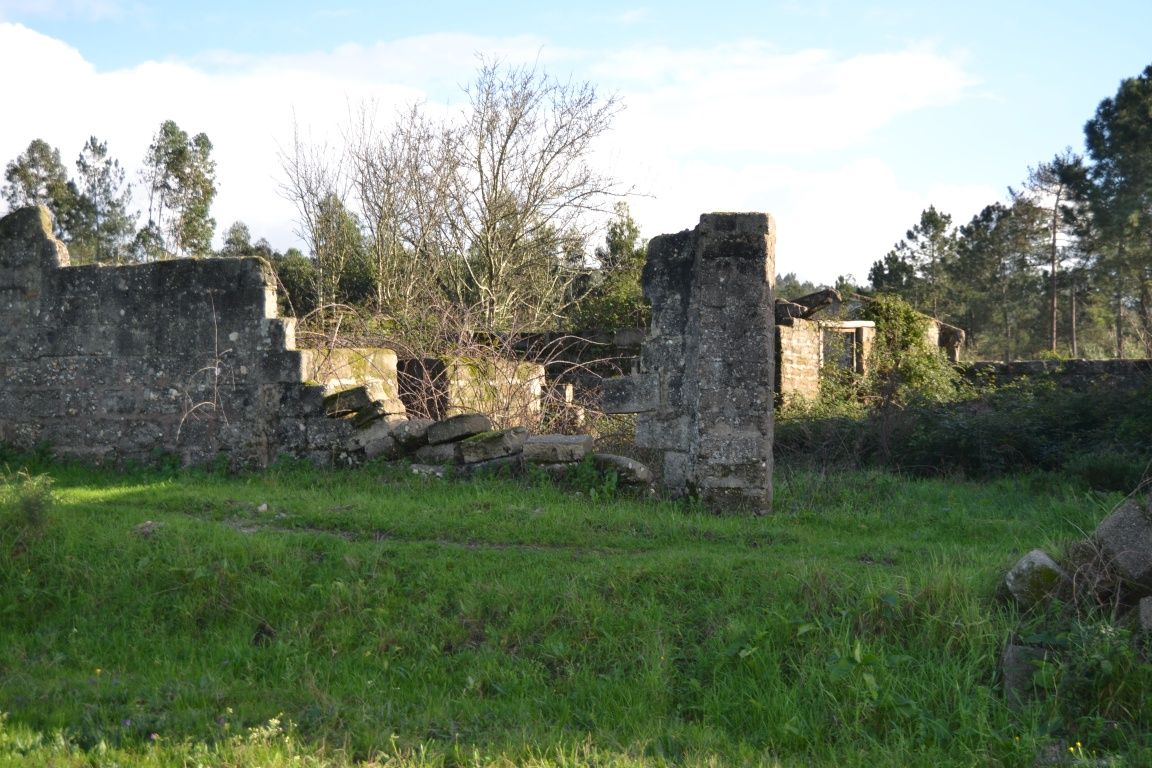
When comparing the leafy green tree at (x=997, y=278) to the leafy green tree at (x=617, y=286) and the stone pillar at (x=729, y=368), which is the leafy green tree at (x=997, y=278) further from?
the stone pillar at (x=729, y=368)

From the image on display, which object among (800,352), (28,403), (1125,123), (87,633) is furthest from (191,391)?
(1125,123)

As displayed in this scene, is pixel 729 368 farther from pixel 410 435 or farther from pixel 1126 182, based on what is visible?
pixel 1126 182

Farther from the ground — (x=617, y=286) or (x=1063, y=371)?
(x=617, y=286)

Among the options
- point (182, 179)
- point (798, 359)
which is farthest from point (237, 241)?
point (798, 359)

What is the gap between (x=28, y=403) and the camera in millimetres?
10867

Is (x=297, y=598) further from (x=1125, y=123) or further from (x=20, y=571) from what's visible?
(x=1125, y=123)

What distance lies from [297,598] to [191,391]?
4.93m

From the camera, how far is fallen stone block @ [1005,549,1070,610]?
18.1 ft

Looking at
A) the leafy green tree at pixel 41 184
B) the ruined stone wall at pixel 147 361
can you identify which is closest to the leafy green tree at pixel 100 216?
the leafy green tree at pixel 41 184

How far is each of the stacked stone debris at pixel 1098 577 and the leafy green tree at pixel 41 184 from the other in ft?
115

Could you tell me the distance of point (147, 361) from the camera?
1054 cm

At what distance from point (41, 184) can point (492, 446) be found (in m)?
31.4

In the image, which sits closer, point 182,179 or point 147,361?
point 147,361

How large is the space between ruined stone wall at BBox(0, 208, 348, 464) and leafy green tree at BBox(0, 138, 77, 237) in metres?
26.0
